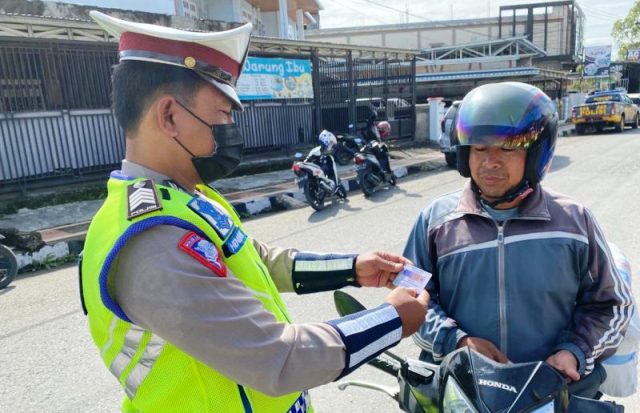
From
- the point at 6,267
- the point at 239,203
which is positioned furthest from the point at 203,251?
the point at 239,203

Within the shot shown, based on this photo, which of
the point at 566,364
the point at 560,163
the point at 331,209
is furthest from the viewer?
the point at 560,163

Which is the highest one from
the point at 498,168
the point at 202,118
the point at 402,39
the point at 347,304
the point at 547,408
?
the point at 402,39

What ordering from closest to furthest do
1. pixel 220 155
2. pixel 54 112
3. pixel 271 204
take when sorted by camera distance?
pixel 220 155 → pixel 271 204 → pixel 54 112

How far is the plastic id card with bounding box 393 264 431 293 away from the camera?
1562mm

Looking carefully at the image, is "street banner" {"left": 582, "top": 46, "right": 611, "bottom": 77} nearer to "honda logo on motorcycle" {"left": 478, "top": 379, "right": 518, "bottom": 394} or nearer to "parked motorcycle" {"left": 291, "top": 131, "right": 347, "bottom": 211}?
"parked motorcycle" {"left": 291, "top": 131, "right": 347, "bottom": 211}

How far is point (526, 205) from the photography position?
5.66 feet

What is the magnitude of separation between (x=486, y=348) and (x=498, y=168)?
60 cm

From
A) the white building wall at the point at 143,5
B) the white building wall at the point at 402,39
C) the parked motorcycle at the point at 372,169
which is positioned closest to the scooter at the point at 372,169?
the parked motorcycle at the point at 372,169

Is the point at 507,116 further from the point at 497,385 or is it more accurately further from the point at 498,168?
the point at 497,385

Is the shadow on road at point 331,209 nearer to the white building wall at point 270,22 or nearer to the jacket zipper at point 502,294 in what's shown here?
the jacket zipper at point 502,294

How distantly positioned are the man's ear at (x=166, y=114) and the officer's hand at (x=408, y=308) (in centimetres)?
73

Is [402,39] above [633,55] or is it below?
above

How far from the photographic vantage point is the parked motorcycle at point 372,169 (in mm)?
9248

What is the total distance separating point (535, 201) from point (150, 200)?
4.13 feet
